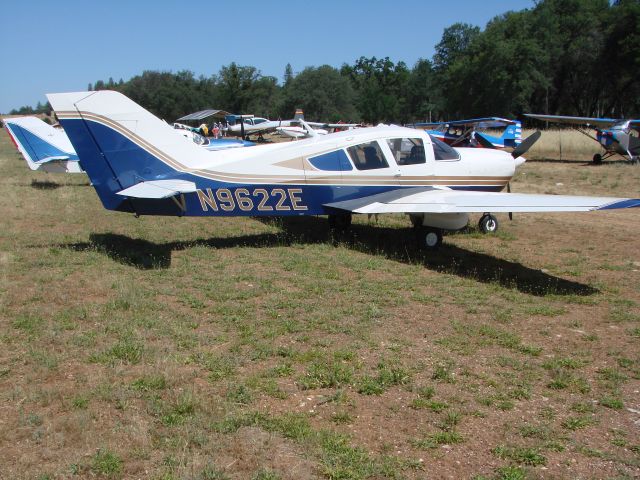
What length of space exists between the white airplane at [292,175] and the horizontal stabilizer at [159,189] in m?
0.01

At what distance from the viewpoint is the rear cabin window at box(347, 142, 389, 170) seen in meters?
9.30

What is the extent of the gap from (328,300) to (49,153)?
14361mm

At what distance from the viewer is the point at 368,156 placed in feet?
30.8

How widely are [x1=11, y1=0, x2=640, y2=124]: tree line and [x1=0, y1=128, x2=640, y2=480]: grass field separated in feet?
182

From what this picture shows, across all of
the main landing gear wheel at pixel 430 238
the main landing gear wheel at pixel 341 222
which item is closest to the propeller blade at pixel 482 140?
the main landing gear wheel at pixel 341 222

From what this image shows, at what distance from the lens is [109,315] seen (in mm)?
5844

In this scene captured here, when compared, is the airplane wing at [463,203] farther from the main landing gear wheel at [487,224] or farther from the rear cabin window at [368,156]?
the main landing gear wheel at [487,224]

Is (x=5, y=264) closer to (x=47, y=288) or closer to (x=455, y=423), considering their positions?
(x=47, y=288)

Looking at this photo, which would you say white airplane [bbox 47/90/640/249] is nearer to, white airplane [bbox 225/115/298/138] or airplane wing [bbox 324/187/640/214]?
airplane wing [bbox 324/187/640/214]

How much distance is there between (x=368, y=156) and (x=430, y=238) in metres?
1.82

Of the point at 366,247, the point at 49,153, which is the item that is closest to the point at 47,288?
the point at 366,247

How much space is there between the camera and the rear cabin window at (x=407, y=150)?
9.51 m

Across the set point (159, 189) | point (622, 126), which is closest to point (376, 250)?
point (159, 189)

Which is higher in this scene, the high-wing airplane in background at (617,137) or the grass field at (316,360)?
the high-wing airplane in background at (617,137)
